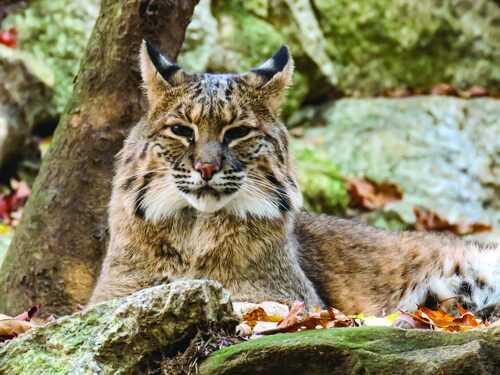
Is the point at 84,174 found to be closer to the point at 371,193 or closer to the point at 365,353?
the point at 365,353

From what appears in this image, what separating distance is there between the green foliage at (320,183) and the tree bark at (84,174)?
15.2 feet

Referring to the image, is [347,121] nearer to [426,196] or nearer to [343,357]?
[426,196]

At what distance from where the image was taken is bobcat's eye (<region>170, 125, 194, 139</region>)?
6172mm

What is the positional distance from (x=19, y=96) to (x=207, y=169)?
6231mm

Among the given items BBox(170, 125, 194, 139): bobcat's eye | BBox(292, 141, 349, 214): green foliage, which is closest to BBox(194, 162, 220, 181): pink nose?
BBox(170, 125, 194, 139): bobcat's eye

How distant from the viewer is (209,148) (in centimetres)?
597

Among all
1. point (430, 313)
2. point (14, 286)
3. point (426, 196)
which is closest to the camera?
point (430, 313)

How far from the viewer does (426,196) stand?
12.4 meters

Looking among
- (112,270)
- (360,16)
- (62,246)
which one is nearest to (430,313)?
(112,270)

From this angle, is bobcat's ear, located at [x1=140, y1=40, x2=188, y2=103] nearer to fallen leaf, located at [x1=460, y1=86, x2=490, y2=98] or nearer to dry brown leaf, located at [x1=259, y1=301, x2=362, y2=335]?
dry brown leaf, located at [x1=259, y1=301, x2=362, y2=335]

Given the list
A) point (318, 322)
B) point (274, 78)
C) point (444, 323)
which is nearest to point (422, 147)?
point (274, 78)

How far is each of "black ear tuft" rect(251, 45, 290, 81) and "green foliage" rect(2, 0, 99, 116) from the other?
5892mm

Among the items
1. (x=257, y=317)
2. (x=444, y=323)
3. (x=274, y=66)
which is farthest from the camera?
(x=274, y=66)

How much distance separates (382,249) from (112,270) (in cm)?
242
